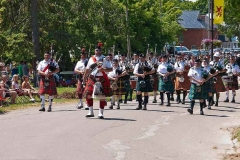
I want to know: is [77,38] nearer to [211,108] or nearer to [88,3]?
[88,3]

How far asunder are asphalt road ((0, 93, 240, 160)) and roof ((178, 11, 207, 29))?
268 feet

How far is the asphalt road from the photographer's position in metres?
11.0

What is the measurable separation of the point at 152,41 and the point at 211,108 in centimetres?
2746

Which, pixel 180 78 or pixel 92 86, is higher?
pixel 180 78

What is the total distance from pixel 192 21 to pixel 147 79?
272 ft

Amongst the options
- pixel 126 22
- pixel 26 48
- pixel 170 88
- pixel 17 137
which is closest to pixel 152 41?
pixel 126 22

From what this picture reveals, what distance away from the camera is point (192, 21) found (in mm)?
101875

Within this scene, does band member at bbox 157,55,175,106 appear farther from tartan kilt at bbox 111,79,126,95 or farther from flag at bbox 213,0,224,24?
flag at bbox 213,0,224,24

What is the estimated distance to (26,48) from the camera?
32.6 metres

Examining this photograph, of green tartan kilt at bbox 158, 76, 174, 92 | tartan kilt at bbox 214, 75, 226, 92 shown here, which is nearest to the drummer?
tartan kilt at bbox 214, 75, 226, 92

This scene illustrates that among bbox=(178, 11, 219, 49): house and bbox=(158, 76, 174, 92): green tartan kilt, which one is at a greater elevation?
bbox=(178, 11, 219, 49): house

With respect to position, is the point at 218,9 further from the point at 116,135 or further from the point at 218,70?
the point at 116,135

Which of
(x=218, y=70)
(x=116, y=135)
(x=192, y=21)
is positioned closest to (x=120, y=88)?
(x=218, y=70)

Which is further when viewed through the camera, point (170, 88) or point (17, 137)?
point (170, 88)
